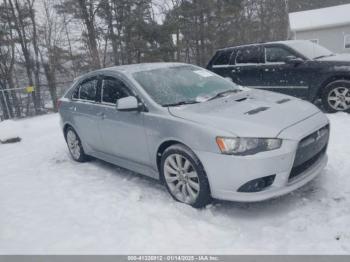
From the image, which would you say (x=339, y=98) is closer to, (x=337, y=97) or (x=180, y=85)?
(x=337, y=97)

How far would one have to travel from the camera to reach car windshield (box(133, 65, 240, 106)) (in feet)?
13.3

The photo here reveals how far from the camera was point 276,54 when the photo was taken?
764cm

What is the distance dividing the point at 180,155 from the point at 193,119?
44cm

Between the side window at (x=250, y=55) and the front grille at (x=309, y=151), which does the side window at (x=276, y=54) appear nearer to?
the side window at (x=250, y=55)

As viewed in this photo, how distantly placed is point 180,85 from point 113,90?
1008 mm

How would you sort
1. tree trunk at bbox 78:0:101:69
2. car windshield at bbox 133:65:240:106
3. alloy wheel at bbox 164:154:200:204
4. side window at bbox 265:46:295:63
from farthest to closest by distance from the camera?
1. tree trunk at bbox 78:0:101:69
2. side window at bbox 265:46:295:63
3. car windshield at bbox 133:65:240:106
4. alloy wheel at bbox 164:154:200:204

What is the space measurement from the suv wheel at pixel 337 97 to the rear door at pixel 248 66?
167cm

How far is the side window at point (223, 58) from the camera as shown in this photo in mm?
8586

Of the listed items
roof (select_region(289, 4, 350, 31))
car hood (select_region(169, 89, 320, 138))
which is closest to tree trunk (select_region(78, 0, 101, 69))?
roof (select_region(289, 4, 350, 31))

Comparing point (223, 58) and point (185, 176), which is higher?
point (223, 58)

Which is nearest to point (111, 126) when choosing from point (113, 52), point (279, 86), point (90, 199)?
point (90, 199)

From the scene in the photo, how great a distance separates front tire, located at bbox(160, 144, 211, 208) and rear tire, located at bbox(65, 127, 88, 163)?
2322 millimetres

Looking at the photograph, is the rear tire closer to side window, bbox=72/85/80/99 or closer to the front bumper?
side window, bbox=72/85/80/99

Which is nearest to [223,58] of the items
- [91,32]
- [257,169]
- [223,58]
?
[223,58]
